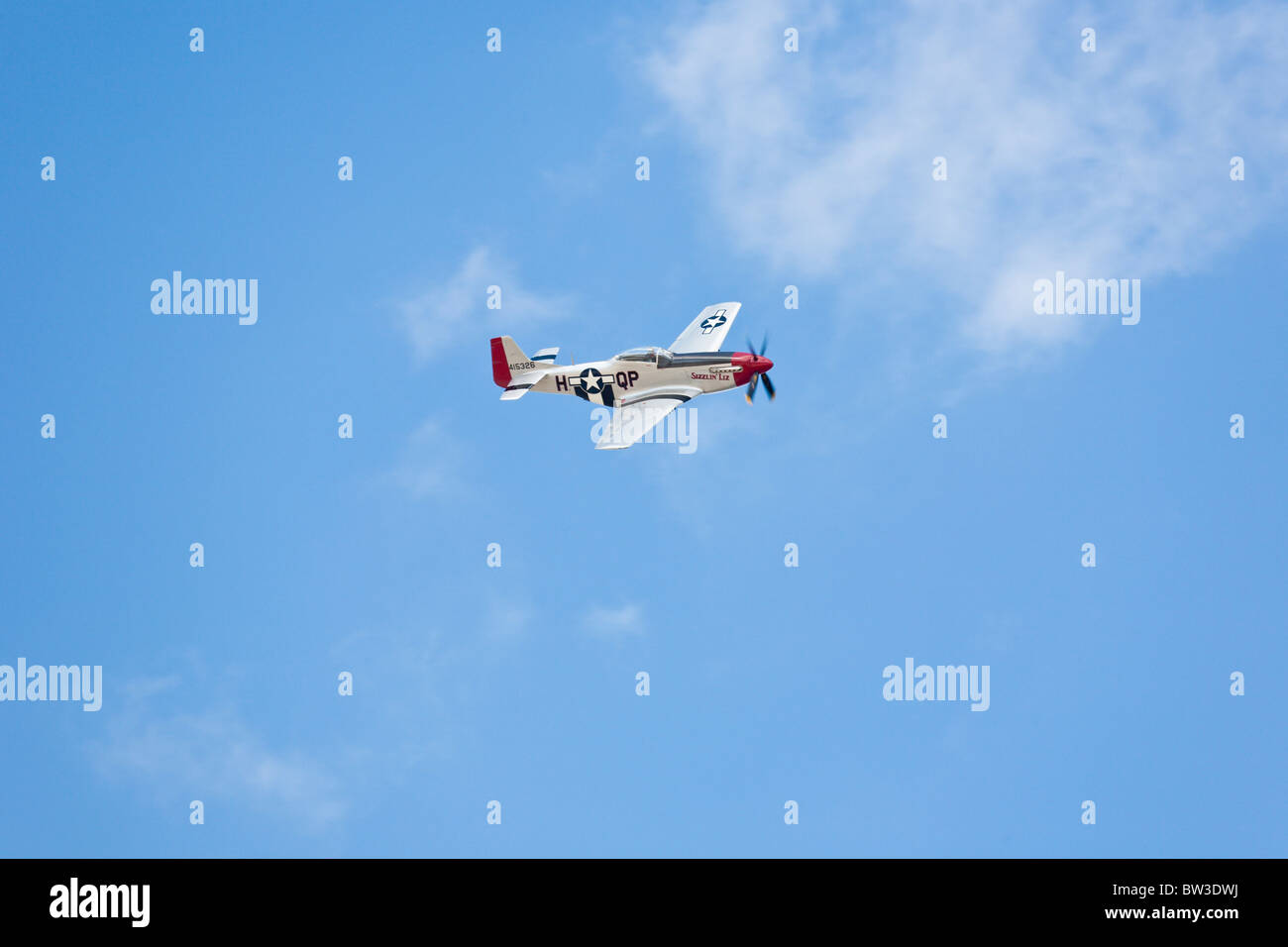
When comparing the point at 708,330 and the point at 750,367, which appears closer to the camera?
the point at 750,367

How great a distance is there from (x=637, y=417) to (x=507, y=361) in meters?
9.63

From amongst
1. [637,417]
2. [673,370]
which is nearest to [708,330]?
[673,370]

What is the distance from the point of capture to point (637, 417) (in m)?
65.2

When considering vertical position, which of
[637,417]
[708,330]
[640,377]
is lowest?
[637,417]

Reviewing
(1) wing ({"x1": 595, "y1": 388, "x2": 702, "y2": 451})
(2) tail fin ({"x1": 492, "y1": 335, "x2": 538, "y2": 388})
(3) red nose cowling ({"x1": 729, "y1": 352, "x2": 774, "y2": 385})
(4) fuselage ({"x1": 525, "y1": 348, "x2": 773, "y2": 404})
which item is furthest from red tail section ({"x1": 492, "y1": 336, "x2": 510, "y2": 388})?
(3) red nose cowling ({"x1": 729, "y1": 352, "x2": 774, "y2": 385})

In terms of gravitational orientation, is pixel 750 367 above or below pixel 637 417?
above

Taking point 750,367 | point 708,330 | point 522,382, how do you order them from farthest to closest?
point 708,330 < point 522,382 < point 750,367

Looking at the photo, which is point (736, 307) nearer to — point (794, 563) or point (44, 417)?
point (794, 563)

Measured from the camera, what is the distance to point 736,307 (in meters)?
74.6

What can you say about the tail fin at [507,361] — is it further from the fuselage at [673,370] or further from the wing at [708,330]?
the wing at [708,330]

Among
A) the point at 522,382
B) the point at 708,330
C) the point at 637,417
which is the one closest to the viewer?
the point at 637,417

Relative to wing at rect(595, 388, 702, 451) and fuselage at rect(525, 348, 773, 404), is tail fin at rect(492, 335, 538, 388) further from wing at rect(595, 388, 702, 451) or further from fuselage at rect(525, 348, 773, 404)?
wing at rect(595, 388, 702, 451)

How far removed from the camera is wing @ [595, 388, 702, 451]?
6256 cm

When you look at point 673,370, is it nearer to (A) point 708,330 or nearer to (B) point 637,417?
(B) point 637,417
